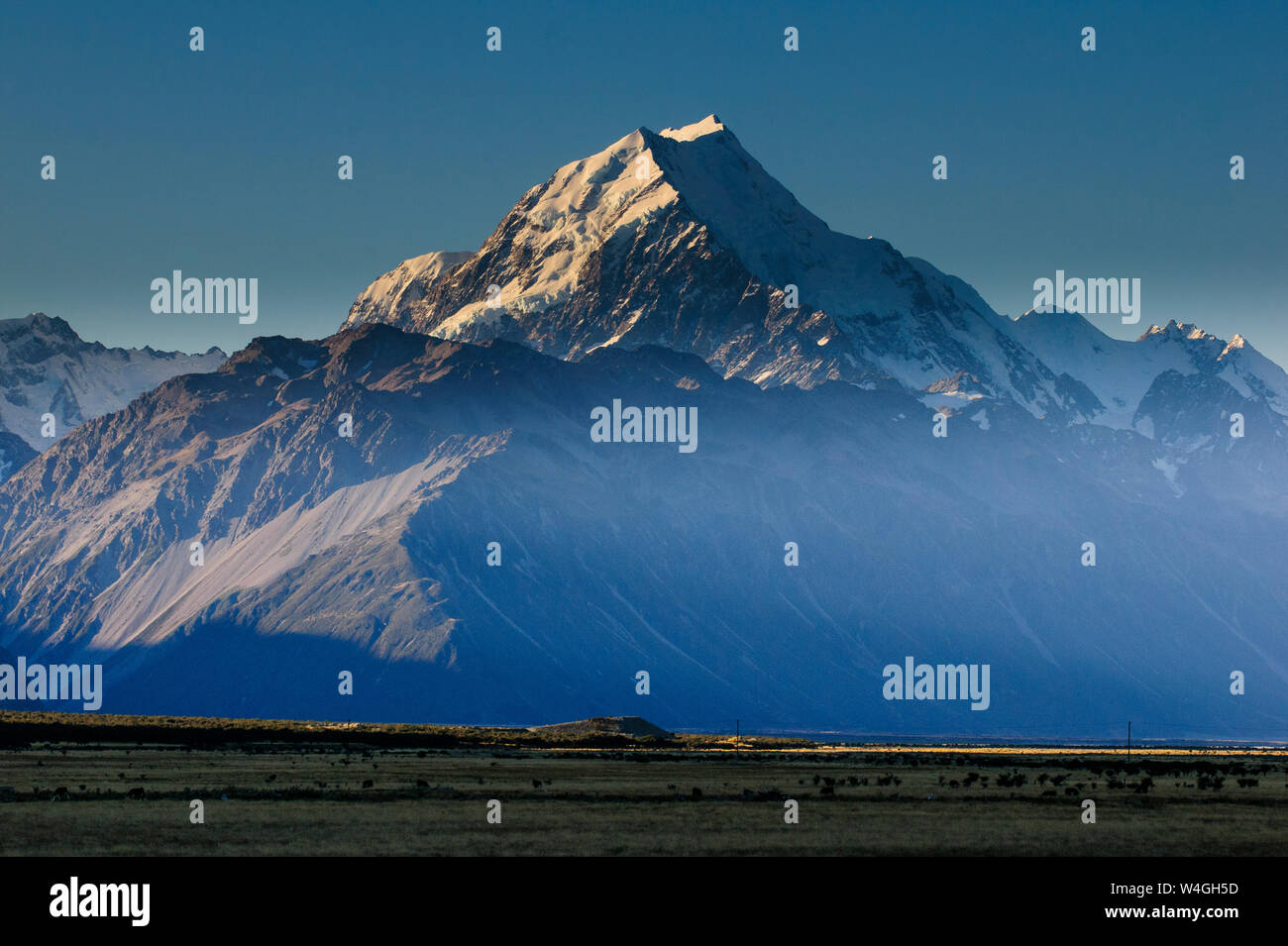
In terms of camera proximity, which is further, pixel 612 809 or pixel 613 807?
pixel 613 807

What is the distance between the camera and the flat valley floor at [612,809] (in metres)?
64.4

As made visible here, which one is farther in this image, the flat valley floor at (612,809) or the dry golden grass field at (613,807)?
the dry golden grass field at (613,807)

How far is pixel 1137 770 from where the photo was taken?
126 m

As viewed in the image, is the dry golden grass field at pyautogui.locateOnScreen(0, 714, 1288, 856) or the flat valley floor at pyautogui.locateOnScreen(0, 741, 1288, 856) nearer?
the flat valley floor at pyautogui.locateOnScreen(0, 741, 1288, 856)

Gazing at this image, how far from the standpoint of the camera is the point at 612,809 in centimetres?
8012

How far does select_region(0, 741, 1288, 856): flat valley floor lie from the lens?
2537 inches

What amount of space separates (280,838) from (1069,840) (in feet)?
96.9
